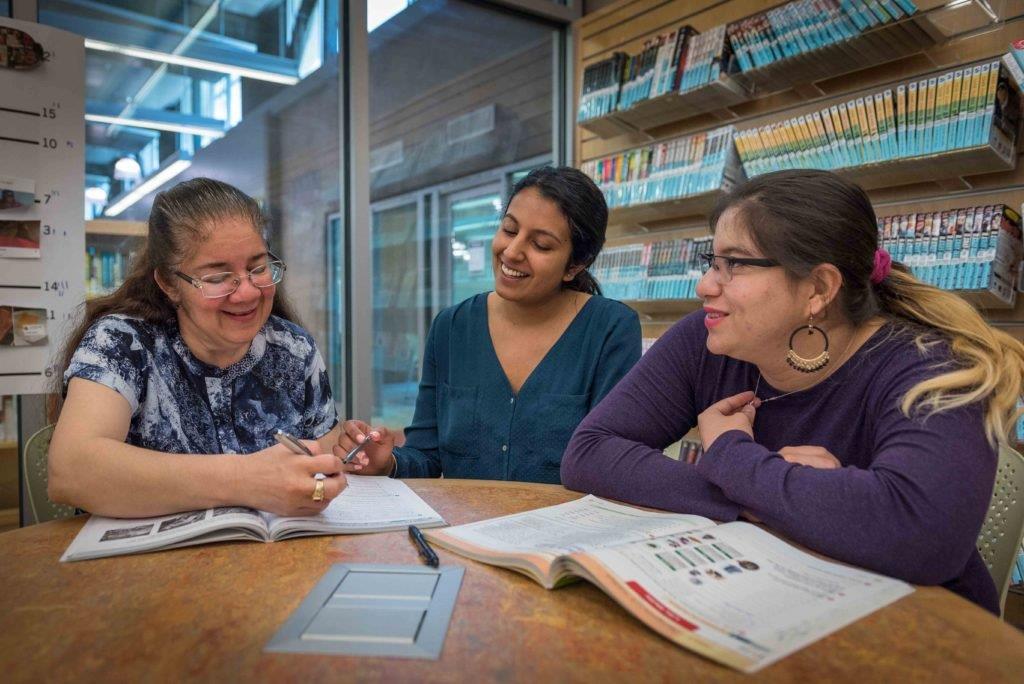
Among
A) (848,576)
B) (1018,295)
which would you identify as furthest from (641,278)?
(848,576)

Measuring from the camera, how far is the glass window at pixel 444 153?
3.93 meters

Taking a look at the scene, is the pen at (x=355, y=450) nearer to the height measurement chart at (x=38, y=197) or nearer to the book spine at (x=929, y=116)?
the height measurement chart at (x=38, y=197)

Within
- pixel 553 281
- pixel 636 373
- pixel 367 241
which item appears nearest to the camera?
pixel 636 373

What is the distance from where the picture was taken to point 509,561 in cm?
84

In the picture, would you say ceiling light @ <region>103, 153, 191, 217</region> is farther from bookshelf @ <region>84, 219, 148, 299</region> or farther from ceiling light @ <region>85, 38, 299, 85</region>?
ceiling light @ <region>85, 38, 299, 85</region>

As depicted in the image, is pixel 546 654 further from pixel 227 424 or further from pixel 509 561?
pixel 227 424

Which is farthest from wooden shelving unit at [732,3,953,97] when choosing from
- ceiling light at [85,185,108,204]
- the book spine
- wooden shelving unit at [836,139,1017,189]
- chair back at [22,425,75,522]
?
chair back at [22,425,75,522]

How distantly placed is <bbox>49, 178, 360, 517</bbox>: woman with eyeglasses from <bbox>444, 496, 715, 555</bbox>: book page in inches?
9.3

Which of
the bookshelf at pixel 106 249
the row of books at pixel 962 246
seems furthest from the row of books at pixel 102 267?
the row of books at pixel 962 246

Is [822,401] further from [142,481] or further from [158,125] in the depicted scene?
[158,125]

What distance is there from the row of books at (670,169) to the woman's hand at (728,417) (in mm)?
2064

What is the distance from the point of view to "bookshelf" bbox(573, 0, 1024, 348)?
249 cm

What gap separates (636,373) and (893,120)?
1.85 m

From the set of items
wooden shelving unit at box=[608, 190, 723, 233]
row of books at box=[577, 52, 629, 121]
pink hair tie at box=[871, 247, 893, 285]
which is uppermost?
row of books at box=[577, 52, 629, 121]
